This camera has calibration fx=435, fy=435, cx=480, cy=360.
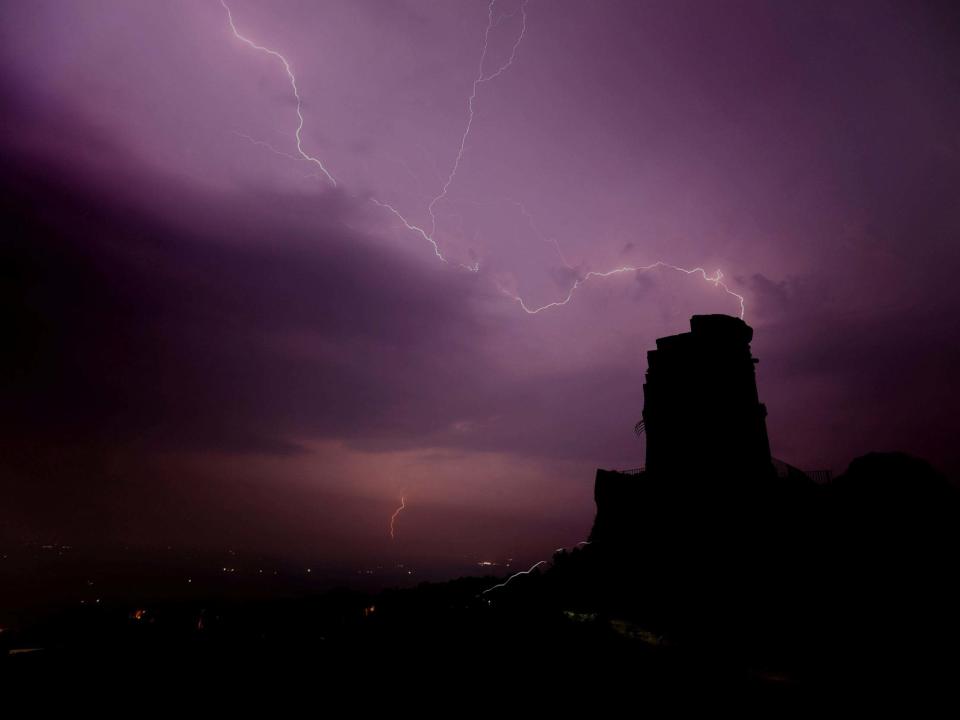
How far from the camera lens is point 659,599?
1814 centimetres

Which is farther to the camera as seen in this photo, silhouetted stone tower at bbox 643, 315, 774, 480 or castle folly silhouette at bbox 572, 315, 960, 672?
silhouetted stone tower at bbox 643, 315, 774, 480

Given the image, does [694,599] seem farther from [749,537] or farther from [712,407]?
[712,407]

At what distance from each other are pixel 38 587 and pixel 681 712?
19201 centimetres

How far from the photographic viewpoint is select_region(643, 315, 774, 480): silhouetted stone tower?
61.0 ft

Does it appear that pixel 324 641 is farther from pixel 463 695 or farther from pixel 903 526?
pixel 903 526

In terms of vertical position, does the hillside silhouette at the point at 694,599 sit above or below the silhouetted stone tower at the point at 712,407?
below

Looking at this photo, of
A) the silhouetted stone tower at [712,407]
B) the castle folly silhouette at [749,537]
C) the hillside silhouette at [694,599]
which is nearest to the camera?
the hillside silhouette at [694,599]

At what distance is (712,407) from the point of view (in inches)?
749

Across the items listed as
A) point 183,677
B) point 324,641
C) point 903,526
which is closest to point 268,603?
point 324,641

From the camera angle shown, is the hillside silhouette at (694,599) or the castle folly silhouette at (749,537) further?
the castle folly silhouette at (749,537)

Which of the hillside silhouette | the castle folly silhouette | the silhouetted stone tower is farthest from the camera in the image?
the silhouetted stone tower

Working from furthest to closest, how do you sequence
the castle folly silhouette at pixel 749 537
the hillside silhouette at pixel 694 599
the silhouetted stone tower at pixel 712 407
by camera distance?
the silhouetted stone tower at pixel 712 407 < the castle folly silhouette at pixel 749 537 < the hillside silhouette at pixel 694 599

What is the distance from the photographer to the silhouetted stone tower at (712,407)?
18.6 m

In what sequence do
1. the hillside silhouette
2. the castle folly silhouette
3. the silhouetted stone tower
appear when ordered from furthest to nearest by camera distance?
the silhouetted stone tower
the castle folly silhouette
the hillside silhouette
